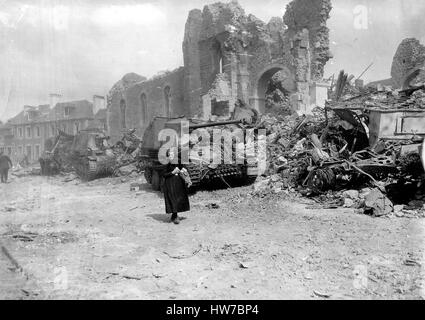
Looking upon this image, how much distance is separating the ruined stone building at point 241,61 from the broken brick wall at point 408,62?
978 centimetres

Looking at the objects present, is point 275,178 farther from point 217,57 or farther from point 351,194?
point 217,57

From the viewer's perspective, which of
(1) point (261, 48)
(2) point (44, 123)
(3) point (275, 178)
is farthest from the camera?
(2) point (44, 123)

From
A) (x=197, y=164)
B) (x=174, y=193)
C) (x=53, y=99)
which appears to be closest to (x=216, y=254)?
(x=174, y=193)

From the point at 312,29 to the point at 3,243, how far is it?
17.2 metres

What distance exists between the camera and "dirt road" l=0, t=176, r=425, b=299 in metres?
3.66

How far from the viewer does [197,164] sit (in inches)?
363

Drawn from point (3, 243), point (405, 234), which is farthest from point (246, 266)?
point (3, 243)

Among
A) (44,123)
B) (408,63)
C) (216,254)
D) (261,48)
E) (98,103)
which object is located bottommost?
(216,254)

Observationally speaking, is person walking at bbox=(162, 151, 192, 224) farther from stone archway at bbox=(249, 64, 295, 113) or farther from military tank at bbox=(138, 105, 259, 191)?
stone archway at bbox=(249, 64, 295, 113)

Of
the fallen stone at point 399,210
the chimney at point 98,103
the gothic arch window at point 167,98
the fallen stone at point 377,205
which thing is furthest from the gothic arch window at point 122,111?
the fallen stone at point 399,210

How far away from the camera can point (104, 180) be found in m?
13.9

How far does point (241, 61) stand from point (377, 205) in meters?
15.9
